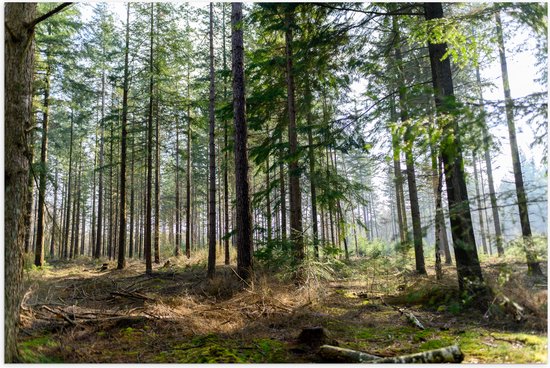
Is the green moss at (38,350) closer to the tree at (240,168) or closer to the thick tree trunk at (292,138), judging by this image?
the tree at (240,168)

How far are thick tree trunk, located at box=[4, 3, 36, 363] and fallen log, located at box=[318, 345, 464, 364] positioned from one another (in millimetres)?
3390

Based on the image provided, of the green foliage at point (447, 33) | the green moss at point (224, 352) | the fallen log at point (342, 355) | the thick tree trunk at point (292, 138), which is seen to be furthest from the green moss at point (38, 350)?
the green foliage at point (447, 33)

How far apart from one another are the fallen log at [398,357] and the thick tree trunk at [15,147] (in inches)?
133

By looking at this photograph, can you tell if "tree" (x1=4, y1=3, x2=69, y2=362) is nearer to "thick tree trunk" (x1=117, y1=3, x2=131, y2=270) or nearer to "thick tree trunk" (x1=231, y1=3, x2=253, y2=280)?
"thick tree trunk" (x1=231, y1=3, x2=253, y2=280)

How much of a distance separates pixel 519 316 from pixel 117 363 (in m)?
5.31

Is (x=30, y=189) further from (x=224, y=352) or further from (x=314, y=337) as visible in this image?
(x=314, y=337)

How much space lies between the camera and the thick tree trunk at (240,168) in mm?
8086

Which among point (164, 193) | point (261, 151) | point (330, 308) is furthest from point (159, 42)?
point (164, 193)

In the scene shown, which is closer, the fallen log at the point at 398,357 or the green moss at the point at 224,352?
the fallen log at the point at 398,357

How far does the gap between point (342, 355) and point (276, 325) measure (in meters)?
1.92

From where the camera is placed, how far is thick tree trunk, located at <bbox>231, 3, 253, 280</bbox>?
809 cm

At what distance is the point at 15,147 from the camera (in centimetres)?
352

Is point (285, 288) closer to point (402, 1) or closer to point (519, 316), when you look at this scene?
point (519, 316)

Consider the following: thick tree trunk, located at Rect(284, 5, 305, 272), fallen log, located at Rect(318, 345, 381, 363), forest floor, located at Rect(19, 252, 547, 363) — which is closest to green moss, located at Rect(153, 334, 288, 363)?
forest floor, located at Rect(19, 252, 547, 363)
